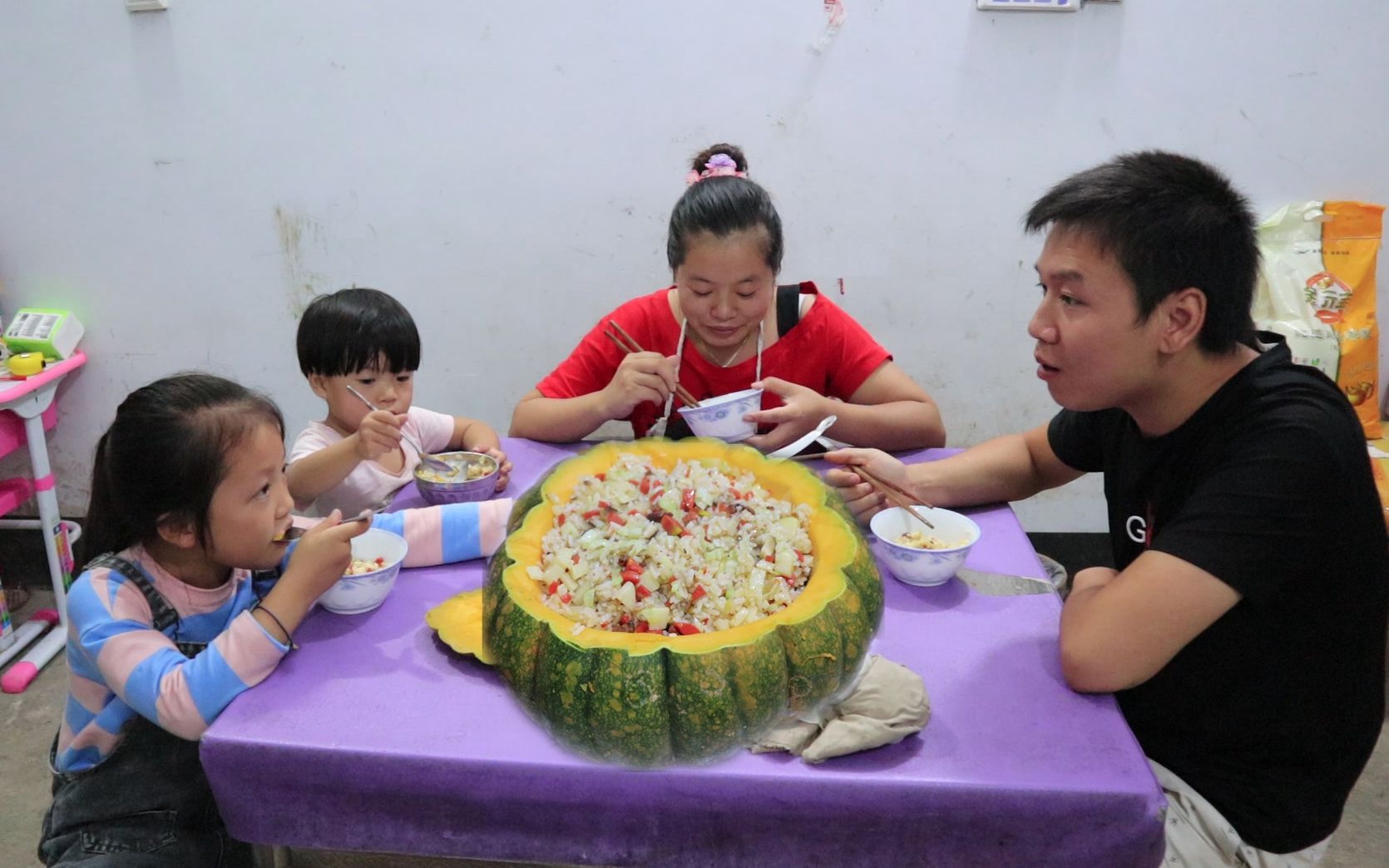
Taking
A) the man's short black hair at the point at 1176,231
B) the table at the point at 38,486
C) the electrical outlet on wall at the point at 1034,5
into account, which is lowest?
the table at the point at 38,486

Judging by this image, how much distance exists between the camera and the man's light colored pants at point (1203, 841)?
1.16 metres

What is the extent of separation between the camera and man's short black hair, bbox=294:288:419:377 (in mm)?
1809

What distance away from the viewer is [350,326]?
1.80 m

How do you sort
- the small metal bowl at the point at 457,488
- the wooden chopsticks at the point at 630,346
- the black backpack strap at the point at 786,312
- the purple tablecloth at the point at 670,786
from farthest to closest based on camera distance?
the black backpack strap at the point at 786,312 < the wooden chopsticks at the point at 630,346 < the small metal bowl at the point at 457,488 < the purple tablecloth at the point at 670,786

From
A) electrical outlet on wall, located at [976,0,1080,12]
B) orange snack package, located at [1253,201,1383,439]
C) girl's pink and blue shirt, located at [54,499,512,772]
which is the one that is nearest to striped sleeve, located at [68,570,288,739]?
girl's pink and blue shirt, located at [54,499,512,772]

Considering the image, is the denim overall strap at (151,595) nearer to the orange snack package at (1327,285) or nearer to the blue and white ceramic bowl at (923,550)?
the blue and white ceramic bowl at (923,550)

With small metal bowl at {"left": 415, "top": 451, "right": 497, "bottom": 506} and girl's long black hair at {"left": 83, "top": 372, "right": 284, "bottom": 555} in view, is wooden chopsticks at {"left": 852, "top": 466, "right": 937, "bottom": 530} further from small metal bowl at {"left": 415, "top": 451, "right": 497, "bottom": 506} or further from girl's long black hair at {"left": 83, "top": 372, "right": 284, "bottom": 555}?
girl's long black hair at {"left": 83, "top": 372, "right": 284, "bottom": 555}

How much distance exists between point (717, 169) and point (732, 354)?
16.1 inches

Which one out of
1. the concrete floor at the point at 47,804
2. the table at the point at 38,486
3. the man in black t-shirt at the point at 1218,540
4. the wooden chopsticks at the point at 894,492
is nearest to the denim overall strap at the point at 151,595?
the concrete floor at the point at 47,804

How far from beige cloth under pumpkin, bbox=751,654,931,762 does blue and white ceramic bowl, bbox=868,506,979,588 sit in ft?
0.96

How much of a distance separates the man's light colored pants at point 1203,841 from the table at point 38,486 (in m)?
2.68

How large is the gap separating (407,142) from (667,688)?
7.73 feet

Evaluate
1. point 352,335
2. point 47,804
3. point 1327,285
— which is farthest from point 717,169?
point 47,804

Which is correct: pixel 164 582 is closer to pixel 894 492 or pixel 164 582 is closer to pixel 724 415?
pixel 724 415
